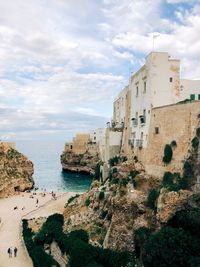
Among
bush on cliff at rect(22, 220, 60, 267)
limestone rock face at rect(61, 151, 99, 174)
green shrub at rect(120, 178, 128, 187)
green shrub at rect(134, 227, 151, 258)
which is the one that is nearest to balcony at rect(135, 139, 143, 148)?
green shrub at rect(120, 178, 128, 187)

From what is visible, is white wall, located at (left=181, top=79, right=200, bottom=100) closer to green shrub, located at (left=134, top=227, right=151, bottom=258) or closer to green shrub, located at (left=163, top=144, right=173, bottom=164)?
green shrub, located at (left=163, top=144, right=173, bottom=164)

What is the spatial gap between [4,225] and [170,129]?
22.4 meters

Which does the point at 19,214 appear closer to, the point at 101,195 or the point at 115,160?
the point at 115,160

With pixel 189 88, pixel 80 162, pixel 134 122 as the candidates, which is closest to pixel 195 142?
pixel 189 88

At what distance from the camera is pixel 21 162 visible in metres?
74.4

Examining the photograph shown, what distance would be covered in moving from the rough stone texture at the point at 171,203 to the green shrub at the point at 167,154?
4.76m

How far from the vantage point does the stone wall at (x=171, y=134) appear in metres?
28.2

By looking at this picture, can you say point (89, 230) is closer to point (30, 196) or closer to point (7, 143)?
point (30, 196)

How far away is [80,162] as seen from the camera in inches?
3639

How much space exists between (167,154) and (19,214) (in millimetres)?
25289

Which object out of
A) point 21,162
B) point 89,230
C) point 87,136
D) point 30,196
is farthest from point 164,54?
point 87,136

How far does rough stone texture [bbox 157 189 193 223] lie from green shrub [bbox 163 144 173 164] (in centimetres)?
476

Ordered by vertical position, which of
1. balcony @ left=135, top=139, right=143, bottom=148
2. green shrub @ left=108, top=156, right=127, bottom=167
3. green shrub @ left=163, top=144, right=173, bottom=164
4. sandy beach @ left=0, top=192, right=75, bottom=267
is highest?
balcony @ left=135, top=139, right=143, bottom=148

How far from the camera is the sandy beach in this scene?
1197 inches
